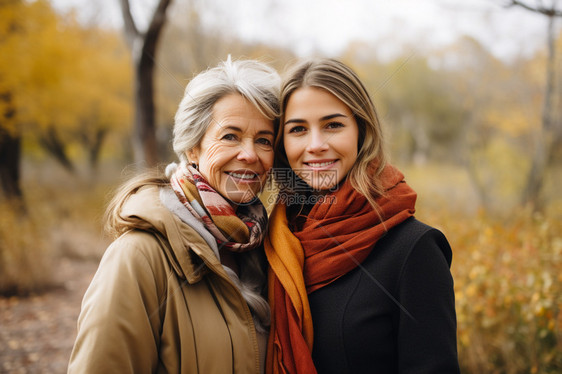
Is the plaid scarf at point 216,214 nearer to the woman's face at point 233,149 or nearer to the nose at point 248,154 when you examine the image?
the woman's face at point 233,149

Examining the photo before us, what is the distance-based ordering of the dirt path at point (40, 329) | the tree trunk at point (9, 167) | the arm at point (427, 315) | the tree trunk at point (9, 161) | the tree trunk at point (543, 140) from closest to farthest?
the arm at point (427, 315)
the dirt path at point (40, 329)
the tree trunk at point (543, 140)
the tree trunk at point (9, 161)
the tree trunk at point (9, 167)

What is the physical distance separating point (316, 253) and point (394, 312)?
461mm

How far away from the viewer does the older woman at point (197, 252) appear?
1581 millimetres

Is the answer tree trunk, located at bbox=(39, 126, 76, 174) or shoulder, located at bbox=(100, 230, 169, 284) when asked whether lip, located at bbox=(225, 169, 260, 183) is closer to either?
shoulder, located at bbox=(100, 230, 169, 284)

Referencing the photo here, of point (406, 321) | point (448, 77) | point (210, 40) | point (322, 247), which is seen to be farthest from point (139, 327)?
point (448, 77)

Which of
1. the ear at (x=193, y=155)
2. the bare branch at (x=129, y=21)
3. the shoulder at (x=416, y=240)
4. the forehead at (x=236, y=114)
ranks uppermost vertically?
the bare branch at (x=129, y=21)

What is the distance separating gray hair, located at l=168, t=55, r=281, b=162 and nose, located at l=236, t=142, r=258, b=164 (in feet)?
0.62

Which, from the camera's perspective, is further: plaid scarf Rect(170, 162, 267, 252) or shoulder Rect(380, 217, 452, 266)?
plaid scarf Rect(170, 162, 267, 252)

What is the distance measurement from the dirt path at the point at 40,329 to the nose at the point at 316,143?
4202 millimetres

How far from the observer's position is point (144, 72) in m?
5.52

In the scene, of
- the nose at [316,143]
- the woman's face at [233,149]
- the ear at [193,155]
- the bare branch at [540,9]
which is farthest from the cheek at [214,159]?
the bare branch at [540,9]

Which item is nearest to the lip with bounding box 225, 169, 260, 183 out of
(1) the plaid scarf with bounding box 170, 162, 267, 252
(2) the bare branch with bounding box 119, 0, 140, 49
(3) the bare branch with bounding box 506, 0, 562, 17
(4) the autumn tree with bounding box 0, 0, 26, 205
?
(1) the plaid scarf with bounding box 170, 162, 267, 252

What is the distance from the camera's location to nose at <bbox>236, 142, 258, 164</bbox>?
2049mm

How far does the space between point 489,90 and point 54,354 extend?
16.4m
